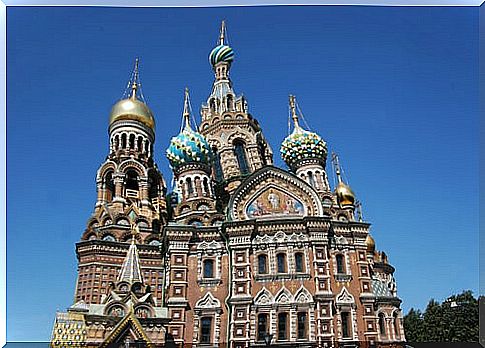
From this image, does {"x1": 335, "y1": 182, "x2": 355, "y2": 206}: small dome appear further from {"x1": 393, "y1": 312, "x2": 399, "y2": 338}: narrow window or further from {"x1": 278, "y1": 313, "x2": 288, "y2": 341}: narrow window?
{"x1": 278, "y1": 313, "x2": 288, "y2": 341}: narrow window

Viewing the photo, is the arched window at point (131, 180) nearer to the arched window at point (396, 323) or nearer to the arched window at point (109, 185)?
the arched window at point (109, 185)

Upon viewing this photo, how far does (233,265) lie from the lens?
12953mm

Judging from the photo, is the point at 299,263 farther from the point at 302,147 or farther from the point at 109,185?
the point at 109,185

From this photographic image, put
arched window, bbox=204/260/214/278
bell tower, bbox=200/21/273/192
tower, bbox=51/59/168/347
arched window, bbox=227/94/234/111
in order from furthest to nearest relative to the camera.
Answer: arched window, bbox=227/94/234/111 < bell tower, bbox=200/21/273/192 < arched window, bbox=204/260/214/278 < tower, bbox=51/59/168/347

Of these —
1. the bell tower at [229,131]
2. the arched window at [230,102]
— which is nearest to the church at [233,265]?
the bell tower at [229,131]

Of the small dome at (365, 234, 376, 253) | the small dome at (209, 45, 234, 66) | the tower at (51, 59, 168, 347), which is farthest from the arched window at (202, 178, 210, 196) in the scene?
the small dome at (209, 45, 234, 66)

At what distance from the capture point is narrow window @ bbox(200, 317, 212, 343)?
1266 cm

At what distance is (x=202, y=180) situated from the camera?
15.7 metres

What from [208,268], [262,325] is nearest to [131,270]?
[208,268]

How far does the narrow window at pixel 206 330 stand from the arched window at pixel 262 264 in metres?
1.62

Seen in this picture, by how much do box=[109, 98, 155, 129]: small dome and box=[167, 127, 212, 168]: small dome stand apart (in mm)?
2180

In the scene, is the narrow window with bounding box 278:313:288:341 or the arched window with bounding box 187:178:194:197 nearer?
the narrow window with bounding box 278:313:288:341

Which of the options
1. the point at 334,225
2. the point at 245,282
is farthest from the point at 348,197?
the point at 245,282

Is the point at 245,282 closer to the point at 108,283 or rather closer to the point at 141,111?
the point at 108,283
